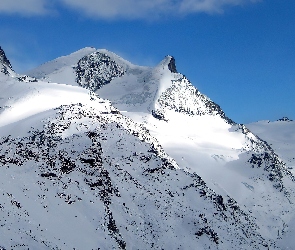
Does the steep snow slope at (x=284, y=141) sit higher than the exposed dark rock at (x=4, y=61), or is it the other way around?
the steep snow slope at (x=284, y=141)

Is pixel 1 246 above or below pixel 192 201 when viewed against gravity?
below

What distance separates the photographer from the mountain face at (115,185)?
28.3m

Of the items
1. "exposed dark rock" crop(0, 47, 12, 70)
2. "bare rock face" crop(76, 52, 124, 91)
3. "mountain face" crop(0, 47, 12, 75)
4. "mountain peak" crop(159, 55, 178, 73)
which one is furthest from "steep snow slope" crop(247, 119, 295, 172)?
"exposed dark rock" crop(0, 47, 12, 70)

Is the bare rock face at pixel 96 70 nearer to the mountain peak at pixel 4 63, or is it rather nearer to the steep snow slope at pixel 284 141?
the mountain peak at pixel 4 63

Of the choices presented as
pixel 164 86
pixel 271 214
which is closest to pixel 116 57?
pixel 164 86

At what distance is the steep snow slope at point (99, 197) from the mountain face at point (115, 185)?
0.11 meters

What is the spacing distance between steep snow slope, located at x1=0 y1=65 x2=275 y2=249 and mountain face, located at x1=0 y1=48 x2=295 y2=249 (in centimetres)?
11

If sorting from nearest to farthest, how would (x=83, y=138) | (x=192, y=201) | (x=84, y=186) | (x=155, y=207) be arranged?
(x=84, y=186), (x=155, y=207), (x=192, y=201), (x=83, y=138)

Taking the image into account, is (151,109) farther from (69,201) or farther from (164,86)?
(69,201)

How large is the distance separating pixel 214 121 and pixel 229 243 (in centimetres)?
9607

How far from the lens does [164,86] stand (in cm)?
13600

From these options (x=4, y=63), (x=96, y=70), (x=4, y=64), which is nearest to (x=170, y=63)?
(x=96, y=70)

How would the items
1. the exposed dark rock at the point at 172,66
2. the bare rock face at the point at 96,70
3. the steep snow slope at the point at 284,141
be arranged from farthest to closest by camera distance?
the bare rock face at the point at 96,70
the exposed dark rock at the point at 172,66
the steep snow slope at the point at 284,141

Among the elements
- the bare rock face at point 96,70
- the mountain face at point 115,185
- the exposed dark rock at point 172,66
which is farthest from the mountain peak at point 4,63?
Result: the exposed dark rock at point 172,66
